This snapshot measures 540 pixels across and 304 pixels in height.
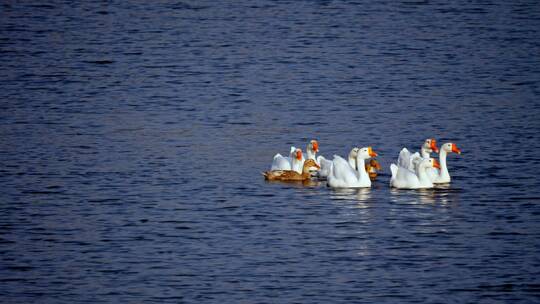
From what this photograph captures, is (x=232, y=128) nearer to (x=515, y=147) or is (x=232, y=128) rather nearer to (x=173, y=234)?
(x=515, y=147)

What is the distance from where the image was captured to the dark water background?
20234mm

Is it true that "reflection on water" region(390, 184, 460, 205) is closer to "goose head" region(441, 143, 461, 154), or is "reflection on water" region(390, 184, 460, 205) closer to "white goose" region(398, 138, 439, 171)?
"white goose" region(398, 138, 439, 171)

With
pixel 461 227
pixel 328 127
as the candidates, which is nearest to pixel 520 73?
pixel 328 127

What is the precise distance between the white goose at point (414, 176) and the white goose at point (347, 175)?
565 millimetres

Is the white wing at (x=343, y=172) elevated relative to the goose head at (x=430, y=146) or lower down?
lower down

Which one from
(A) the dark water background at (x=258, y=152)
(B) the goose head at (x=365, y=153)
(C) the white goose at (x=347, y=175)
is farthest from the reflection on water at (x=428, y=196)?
(B) the goose head at (x=365, y=153)

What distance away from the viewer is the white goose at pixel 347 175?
2598 cm

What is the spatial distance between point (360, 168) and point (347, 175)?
15.5 inches

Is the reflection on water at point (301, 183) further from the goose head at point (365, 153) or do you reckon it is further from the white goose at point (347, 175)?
the goose head at point (365, 153)

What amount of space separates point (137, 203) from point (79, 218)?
1.49m

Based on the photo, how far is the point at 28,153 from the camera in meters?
29.9

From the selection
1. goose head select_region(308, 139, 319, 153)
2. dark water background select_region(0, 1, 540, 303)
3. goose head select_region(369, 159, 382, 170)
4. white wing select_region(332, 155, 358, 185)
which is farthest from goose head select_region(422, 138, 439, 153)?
white wing select_region(332, 155, 358, 185)

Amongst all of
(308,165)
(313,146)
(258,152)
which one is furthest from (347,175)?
(258,152)

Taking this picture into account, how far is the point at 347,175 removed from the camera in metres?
26.0
